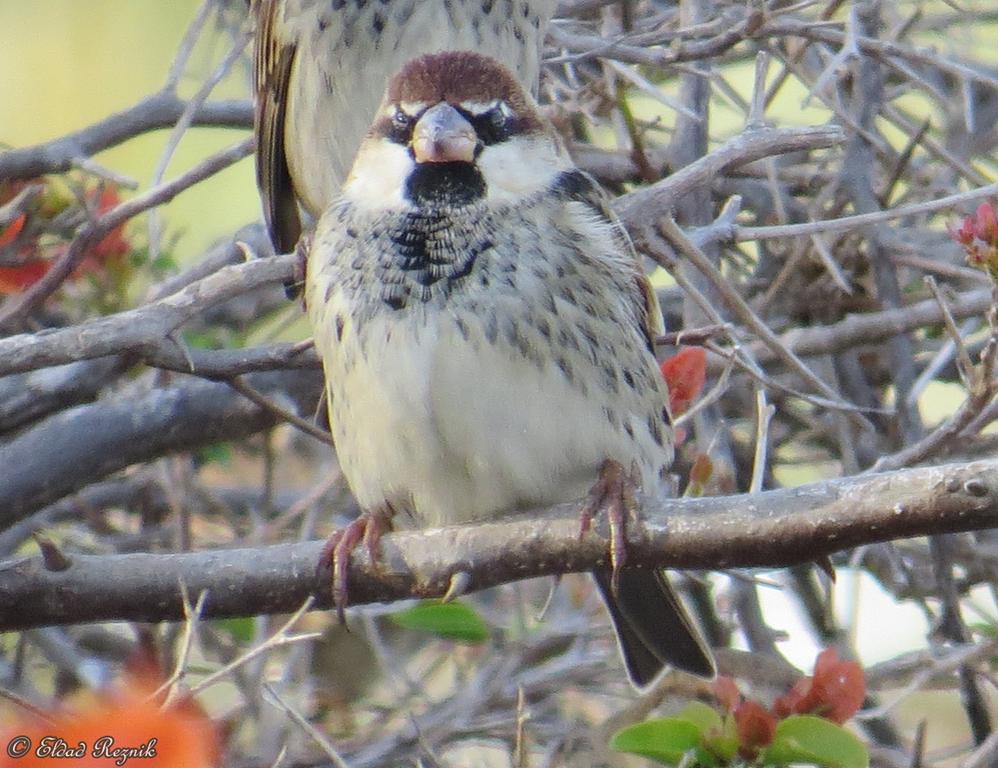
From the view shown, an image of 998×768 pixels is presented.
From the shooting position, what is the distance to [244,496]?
3422mm

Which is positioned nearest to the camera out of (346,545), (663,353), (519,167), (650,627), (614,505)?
(614,505)

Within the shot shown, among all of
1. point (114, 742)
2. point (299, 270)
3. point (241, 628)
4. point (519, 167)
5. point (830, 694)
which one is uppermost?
point (519, 167)

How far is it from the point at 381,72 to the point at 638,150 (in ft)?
2.14

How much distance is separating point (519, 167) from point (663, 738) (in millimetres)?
871

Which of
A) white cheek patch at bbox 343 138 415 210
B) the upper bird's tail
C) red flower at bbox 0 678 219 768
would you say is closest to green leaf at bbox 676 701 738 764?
the upper bird's tail

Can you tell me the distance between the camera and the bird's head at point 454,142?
236 centimetres

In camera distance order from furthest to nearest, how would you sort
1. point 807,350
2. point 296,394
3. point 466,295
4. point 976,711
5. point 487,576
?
1. point 296,394
2. point 807,350
3. point 976,711
4. point 466,295
5. point 487,576

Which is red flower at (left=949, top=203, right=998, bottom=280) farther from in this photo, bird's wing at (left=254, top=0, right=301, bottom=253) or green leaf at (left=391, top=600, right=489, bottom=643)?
bird's wing at (left=254, top=0, right=301, bottom=253)

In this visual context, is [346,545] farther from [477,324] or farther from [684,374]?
[684,374]

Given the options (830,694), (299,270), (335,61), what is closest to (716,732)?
(830,694)

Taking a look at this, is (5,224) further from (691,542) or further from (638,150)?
(691,542)

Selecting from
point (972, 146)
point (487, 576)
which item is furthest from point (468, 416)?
point (972, 146)

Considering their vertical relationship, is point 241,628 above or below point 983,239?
below

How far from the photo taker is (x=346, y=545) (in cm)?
227
